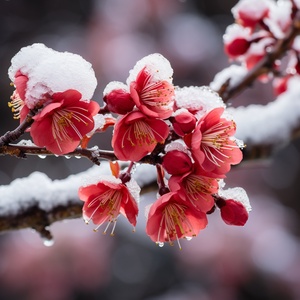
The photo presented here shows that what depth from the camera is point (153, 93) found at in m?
1.14

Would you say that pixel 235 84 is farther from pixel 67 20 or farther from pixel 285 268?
pixel 67 20

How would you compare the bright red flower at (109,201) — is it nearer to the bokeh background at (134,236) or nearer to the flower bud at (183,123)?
the flower bud at (183,123)

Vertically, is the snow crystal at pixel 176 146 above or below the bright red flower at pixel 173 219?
above

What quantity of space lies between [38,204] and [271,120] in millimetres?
931

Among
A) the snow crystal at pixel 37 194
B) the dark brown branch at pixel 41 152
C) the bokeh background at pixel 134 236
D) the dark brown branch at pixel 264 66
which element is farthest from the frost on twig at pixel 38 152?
the bokeh background at pixel 134 236

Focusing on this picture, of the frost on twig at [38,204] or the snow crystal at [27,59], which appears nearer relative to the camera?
the snow crystal at [27,59]

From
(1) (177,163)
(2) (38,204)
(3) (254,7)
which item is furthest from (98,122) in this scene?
(3) (254,7)

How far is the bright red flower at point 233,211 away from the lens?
3.93 feet

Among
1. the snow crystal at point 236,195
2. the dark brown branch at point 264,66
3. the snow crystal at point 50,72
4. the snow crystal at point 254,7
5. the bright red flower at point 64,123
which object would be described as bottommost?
the dark brown branch at point 264,66

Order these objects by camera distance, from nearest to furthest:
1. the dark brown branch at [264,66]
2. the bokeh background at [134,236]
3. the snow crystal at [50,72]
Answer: the snow crystal at [50,72] < the dark brown branch at [264,66] < the bokeh background at [134,236]

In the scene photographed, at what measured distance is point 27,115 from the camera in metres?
1.11

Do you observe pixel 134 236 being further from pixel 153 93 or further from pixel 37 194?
pixel 153 93

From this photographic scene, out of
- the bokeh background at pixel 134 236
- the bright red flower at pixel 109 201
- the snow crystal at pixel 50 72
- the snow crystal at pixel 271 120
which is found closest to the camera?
the snow crystal at pixel 50 72

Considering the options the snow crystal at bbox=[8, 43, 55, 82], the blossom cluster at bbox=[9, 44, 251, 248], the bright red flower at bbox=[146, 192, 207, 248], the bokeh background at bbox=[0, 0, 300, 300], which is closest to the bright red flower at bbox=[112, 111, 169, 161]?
the blossom cluster at bbox=[9, 44, 251, 248]
